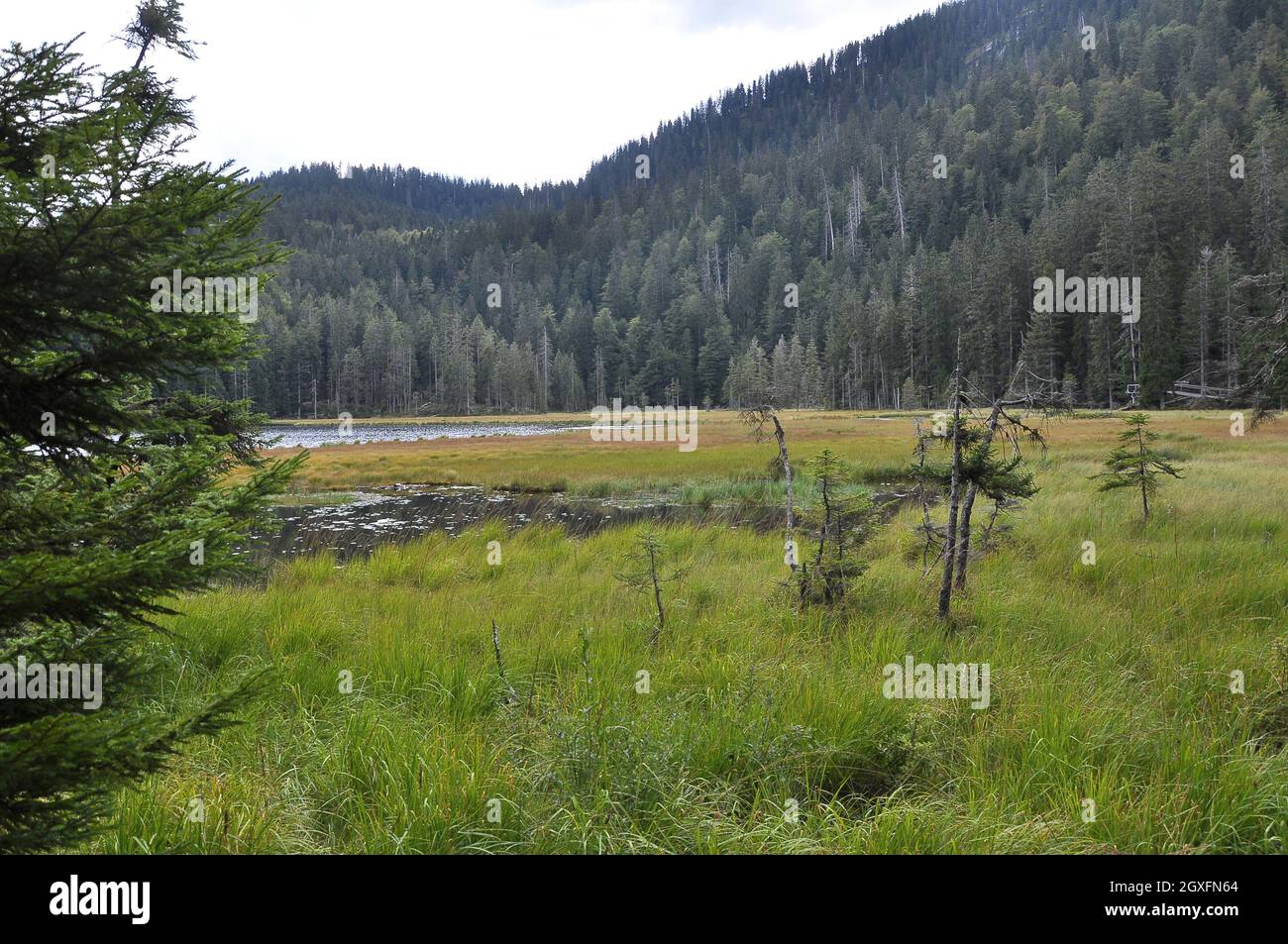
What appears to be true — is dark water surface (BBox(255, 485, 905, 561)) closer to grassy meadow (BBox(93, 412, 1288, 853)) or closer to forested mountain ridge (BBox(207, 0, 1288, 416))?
grassy meadow (BBox(93, 412, 1288, 853))

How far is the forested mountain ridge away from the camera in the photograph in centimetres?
7056

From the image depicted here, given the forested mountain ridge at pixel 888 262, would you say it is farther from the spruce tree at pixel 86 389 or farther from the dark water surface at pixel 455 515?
the spruce tree at pixel 86 389

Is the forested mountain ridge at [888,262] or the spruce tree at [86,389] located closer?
the spruce tree at [86,389]

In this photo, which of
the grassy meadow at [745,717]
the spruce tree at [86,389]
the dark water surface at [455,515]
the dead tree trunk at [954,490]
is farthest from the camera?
the dark water surface at [455,515]

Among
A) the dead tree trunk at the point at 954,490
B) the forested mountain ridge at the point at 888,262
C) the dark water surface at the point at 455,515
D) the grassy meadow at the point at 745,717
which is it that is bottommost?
the dark water surface at the point at 455,515

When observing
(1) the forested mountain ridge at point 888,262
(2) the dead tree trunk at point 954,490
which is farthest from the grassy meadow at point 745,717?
(1) the forested mountain ridge at point 888,262

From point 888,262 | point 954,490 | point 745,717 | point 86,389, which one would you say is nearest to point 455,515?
point 954,490

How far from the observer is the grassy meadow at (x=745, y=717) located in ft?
10.4

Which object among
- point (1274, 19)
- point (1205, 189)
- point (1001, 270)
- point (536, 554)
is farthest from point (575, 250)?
point (536, 554)

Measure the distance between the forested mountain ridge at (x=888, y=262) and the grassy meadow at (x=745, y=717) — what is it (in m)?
50.7

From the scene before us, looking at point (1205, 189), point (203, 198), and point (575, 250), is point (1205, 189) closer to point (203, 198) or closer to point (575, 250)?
point (203, 198)

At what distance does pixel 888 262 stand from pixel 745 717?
433 feet

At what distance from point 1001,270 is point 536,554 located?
86827 millimetres

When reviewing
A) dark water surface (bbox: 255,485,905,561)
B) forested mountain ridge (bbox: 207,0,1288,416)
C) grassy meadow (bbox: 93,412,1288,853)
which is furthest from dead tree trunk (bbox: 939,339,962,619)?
forested mountain ridge (bbox: 207,0,1288,416)
